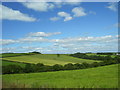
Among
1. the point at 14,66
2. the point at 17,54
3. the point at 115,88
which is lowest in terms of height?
the point at 115,88

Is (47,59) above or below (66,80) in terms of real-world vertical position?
above

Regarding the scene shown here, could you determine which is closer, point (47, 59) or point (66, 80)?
point (66, 80)

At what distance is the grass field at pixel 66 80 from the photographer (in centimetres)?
627

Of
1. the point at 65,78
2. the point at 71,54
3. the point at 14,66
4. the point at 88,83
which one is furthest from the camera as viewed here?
the point at 71,54

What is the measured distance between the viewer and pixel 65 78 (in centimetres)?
749

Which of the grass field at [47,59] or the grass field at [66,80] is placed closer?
the grass field at [66,80]

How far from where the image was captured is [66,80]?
7.07 m

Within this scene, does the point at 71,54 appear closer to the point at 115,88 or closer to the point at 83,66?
the point at 83,66

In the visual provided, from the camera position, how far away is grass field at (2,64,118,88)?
20.6ft

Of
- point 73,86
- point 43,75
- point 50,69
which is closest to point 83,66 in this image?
point 50,69

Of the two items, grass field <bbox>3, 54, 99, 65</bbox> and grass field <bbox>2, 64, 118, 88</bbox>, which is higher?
grass field <bbox>3, 54, 99, 65</bbox>

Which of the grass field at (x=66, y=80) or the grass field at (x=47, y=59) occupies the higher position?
the grass field at (x=47, y=59)

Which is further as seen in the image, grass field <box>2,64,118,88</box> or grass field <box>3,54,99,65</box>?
grass field <box>3,54,99,65</box>

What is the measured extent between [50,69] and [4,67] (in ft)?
9.29
